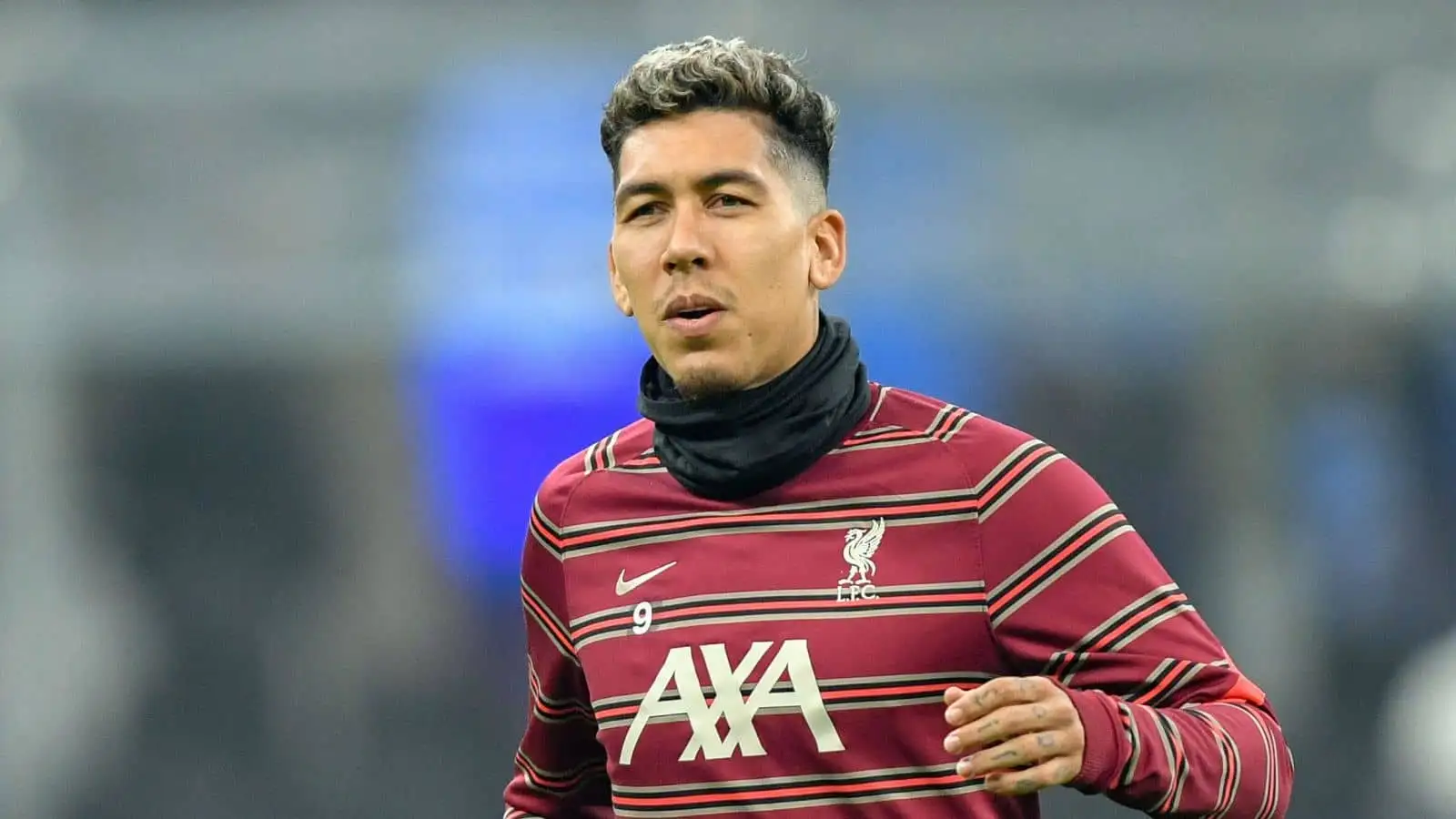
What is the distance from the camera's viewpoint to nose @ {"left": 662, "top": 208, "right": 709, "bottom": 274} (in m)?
1.63

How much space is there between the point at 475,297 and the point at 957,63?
1093mm

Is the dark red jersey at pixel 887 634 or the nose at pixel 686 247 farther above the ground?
the nose at pixel 686 247

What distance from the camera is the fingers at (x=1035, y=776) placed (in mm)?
1268

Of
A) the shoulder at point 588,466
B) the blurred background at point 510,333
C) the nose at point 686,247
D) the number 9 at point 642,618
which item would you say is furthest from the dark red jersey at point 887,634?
the blurred background at point 510,333

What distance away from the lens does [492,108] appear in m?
3.58

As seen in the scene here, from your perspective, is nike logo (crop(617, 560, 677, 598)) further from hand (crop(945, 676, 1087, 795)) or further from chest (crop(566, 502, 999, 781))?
hand (crop(945, 676, 1087, 795))

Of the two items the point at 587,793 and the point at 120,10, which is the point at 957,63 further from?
the point at 587,793

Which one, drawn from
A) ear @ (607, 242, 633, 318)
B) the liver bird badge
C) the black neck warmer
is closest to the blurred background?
ear @ (607, 242, 633, 318)

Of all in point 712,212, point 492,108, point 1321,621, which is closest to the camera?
point 712,212

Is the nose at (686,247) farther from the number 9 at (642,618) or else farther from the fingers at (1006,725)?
the fingers at (1006,725)

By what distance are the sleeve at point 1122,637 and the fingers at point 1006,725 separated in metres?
0.10

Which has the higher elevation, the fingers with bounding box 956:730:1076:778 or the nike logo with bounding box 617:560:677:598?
the nike logo with bounding box 617:560:677:598

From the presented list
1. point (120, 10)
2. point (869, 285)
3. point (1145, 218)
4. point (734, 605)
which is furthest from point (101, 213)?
point (734, 605)

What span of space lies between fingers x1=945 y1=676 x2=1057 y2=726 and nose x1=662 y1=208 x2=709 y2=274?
53cm
